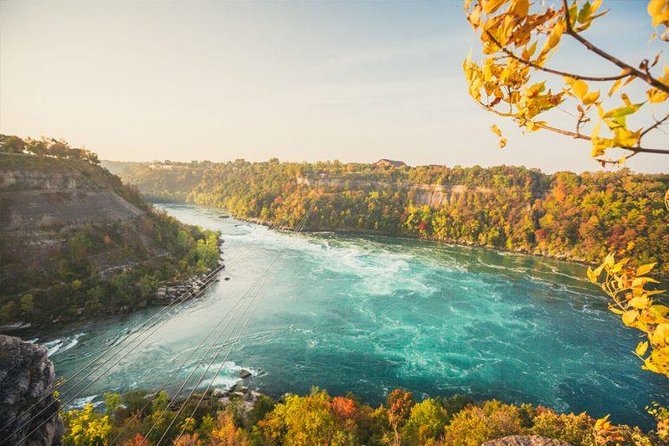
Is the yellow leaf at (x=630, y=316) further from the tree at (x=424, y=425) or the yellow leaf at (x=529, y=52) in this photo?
the tree at (x=424, y=425)

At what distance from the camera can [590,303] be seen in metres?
26.5

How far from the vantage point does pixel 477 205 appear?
6131 centimetres

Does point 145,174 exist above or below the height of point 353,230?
above

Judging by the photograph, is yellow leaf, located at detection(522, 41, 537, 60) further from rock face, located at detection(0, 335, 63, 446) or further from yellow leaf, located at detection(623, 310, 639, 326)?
rock face, located at detection(0, 335, 63, 446)

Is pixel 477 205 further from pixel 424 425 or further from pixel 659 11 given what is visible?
pixel 659 11

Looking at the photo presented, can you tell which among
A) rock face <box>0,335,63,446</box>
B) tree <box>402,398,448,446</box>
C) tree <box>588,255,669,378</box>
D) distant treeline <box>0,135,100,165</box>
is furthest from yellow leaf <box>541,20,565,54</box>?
distant treeline <box>0,135,100,165</box>

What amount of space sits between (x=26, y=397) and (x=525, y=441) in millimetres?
13024

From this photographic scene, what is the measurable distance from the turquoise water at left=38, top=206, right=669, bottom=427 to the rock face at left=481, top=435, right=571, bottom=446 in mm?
6772

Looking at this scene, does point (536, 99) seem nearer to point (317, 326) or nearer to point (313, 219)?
point (317, 326)

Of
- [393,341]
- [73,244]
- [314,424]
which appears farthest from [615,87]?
[73,244]

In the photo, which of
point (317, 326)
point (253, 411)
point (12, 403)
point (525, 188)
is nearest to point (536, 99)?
point (12, 403)

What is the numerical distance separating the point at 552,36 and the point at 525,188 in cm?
6889

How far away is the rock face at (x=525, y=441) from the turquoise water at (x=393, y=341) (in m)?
6.77

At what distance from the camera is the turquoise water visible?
1523 cm
